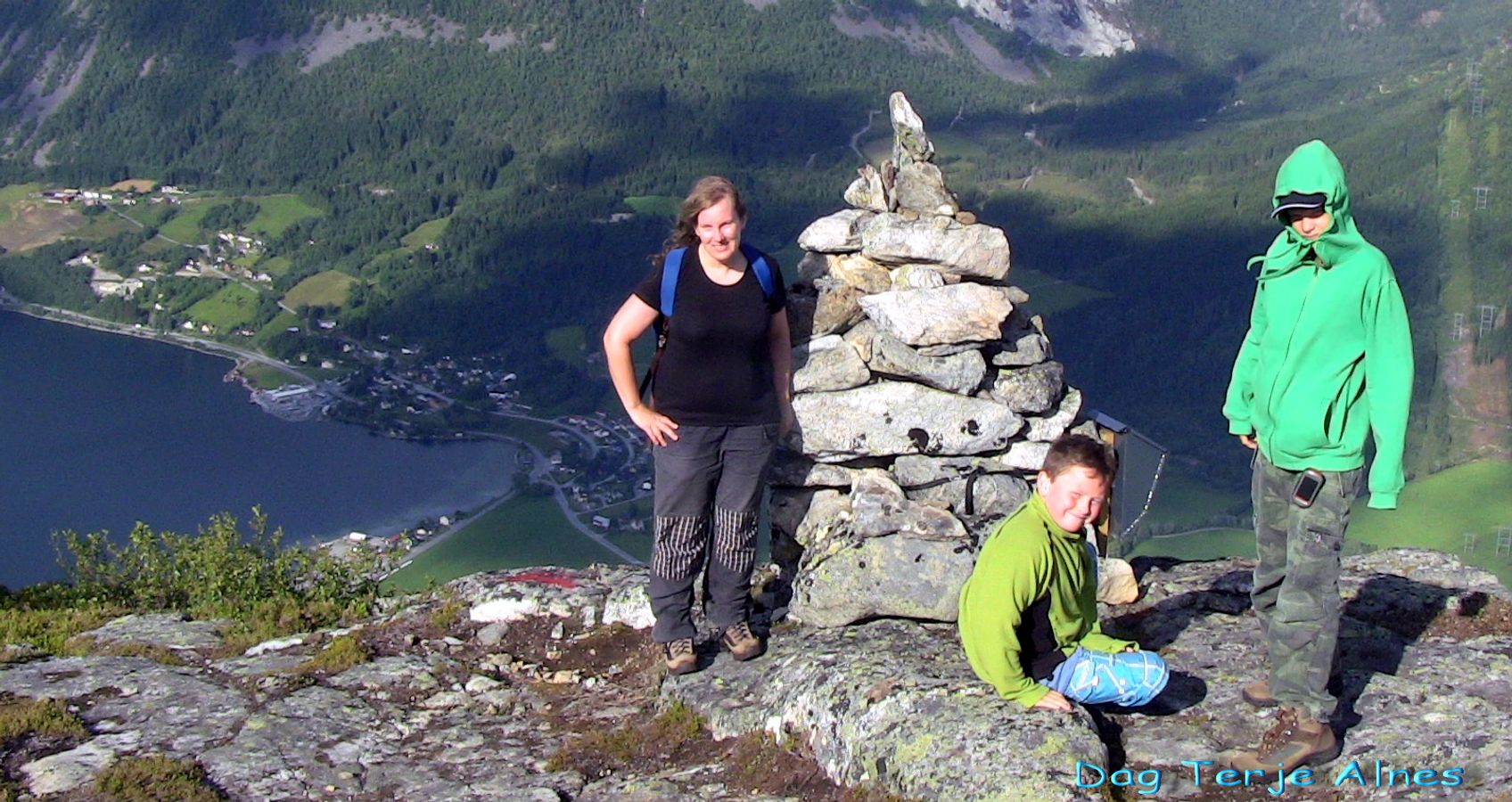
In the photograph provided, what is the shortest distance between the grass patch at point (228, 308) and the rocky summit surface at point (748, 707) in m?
117

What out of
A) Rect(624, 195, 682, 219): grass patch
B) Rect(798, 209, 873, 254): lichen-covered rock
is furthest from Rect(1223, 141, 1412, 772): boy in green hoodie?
Rect(624, 195, 682, 219): grass patch

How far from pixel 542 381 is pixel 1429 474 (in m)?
64.5

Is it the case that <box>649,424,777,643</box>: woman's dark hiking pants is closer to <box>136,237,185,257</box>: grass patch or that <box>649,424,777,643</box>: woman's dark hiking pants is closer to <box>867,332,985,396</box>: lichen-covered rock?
<box>867,332,985,396</box>: lichen-covered rock

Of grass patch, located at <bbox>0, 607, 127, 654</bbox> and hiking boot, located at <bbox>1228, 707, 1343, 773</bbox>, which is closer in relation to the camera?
hiking boot, located at <bbox>1228, 707, 1343, 773</bbox>

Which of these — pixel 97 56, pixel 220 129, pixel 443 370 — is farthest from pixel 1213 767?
pixel 97 56

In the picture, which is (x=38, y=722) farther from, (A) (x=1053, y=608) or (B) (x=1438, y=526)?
(B) (x=1438, y=526)

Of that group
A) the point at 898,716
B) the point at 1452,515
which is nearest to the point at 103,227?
the point at 1452,515

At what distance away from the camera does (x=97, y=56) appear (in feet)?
611

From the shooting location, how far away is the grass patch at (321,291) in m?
123

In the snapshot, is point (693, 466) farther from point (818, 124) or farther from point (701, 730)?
point (818, 124)

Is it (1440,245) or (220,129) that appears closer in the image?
(1440,245)

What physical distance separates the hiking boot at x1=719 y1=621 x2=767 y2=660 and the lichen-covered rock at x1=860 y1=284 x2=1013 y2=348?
260 cm

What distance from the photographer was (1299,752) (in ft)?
22.2

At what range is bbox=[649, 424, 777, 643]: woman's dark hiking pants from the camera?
325 inches
